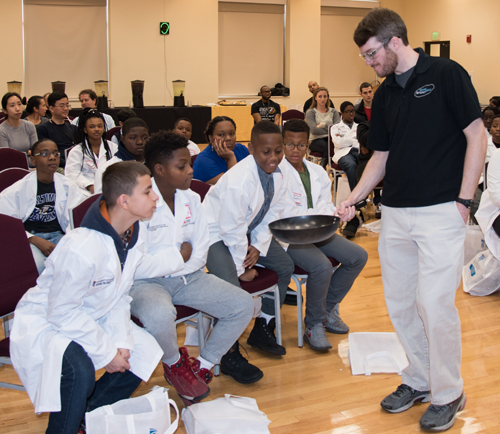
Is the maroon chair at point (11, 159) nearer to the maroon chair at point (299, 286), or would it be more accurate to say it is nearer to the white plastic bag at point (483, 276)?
the maroon chair at point (299, 286)

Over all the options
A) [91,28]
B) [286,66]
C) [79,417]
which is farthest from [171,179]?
[286,66]

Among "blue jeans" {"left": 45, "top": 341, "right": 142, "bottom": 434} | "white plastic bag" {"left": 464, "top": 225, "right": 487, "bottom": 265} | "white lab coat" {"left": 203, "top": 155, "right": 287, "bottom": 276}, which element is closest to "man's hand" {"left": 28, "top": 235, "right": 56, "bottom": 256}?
"white lab coat" {"left": 203, "top": 155, "right": 287, "bottom": 276}

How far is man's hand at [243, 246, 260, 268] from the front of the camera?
2703 millimetres

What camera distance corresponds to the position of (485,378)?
253cm

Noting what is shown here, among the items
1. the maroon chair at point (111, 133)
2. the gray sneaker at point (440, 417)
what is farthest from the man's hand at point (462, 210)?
the maroon chair at point (111, 133)

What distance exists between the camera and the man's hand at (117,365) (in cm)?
188

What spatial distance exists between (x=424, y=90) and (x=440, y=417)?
130 cm

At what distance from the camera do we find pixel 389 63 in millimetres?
1997

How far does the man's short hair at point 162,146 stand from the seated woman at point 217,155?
1.16m

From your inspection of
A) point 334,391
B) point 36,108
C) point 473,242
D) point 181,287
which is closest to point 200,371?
point 181,287

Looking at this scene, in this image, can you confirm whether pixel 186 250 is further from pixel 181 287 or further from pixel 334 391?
pixel 334 391

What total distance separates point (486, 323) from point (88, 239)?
2479 millimetres

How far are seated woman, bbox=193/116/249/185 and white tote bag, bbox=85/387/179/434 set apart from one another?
6.41 ft

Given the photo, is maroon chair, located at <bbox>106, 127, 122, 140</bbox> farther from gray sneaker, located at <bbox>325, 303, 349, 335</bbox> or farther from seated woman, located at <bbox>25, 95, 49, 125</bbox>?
gray sneaker, located at <bbox>325, 303, 349, 335</bbox>
